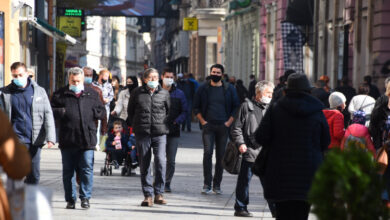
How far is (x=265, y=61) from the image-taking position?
151ft

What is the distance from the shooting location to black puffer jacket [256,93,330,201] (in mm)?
9086

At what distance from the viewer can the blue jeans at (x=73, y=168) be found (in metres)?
13.0

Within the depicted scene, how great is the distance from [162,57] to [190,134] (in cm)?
7258

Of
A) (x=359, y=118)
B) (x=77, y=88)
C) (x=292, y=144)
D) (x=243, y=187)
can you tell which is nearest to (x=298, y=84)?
(x=292, y=144)

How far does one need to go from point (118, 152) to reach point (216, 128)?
10.0 ft

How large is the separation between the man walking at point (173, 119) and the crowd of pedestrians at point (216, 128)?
0.02 m

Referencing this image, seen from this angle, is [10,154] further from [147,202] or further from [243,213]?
[147,202]

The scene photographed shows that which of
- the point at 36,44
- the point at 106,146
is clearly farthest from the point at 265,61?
the point at 106,146

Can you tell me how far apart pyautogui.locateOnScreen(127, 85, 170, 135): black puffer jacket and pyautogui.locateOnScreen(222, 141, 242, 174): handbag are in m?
1.12

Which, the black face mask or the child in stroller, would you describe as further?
the child in stroller

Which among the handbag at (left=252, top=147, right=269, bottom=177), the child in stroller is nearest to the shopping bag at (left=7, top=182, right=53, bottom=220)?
the handbag at (left=252, top=147, right=269, bottom=177)

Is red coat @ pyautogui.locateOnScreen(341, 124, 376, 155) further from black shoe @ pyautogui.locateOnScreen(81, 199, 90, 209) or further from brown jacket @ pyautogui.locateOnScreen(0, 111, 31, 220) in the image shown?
brown jacket @ pyautogui.locateOnScreen(0, 111, 31, 220)

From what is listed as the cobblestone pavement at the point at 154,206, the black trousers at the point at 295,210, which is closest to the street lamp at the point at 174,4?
the cobblestone pavement at the point at 154,206

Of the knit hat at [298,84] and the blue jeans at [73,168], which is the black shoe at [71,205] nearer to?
the blue jeans at [73,168]
